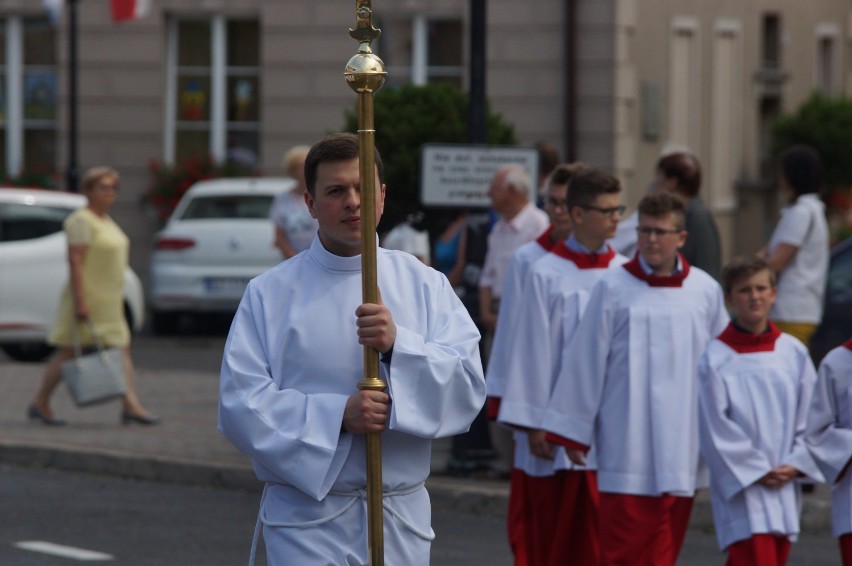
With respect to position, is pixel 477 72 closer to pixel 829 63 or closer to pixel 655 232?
pixel 655 232

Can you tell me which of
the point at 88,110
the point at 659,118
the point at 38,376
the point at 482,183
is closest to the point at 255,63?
the point at 88,110

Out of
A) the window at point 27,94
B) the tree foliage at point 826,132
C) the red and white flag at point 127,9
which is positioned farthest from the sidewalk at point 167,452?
the tree foliage at point 826,132

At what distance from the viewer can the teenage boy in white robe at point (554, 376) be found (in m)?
7.57

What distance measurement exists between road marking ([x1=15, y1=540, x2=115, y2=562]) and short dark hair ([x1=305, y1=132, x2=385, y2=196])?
161 inches

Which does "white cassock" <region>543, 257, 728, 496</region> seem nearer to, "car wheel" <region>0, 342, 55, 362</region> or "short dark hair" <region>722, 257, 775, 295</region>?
"short dark hair" <region>722, 257, 775, 295</region>

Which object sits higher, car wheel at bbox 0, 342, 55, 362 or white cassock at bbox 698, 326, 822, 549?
white cassock at bbox 698, 326, 822, 549

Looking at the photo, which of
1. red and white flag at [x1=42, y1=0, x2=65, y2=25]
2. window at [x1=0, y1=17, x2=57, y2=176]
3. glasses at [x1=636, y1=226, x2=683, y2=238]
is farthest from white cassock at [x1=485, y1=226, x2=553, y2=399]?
window at [x1=0, y1=17, x2=57, y2=176]

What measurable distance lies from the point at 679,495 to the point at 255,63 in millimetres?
17659

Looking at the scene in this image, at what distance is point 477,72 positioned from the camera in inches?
415

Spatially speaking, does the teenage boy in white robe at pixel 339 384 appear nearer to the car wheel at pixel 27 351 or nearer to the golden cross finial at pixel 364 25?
the golden cross finial at pixel 364 25

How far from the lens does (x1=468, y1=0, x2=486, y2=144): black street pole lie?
34.5 feet

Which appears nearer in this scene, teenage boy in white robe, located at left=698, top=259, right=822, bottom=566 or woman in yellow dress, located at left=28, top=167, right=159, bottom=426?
teenage boy in white robe, located at left=698, top=259, right=822, bottom=566

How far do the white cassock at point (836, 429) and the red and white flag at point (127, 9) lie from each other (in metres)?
16.7

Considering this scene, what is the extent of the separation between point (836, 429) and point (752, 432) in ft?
1.30
